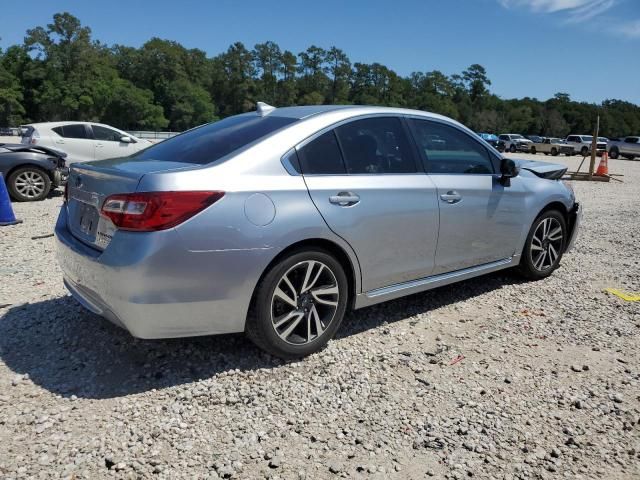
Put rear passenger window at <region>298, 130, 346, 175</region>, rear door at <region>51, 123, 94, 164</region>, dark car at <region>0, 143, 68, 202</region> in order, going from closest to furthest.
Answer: rear passenger window at <region>298, 130, 346, 175</region> → dark car at <region>0, 143, 68, 202</region> → rear door at <region>51, 123, 94, 164</region>

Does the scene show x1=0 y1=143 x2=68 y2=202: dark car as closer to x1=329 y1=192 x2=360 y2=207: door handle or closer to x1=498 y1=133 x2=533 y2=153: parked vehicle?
x1=329 y1=192 x2=360 y2=207: door handle

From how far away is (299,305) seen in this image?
3.31m

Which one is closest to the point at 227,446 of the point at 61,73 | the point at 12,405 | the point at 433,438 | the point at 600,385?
the point at 433,438

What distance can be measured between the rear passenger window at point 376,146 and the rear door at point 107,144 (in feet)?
35.4

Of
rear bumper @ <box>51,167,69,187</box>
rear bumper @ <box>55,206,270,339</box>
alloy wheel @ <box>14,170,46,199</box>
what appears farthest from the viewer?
rear bumper @ <box>51,167,69,187</box>

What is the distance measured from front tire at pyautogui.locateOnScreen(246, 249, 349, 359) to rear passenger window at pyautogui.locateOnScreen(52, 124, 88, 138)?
11.7 meters

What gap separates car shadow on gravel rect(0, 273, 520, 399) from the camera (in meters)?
3.09

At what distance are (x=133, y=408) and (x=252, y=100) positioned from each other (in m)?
116

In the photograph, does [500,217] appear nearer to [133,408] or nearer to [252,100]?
[133,408]

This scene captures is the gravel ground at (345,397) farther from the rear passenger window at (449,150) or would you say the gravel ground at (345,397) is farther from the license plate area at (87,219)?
the rear passenger window at (449,150)

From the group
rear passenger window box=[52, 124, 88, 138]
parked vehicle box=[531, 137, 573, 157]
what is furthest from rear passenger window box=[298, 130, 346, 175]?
parked vehicle box=[531, 137, 573, 157]

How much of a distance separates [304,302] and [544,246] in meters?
3.02

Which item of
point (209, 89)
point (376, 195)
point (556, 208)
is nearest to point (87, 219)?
point (376, 195)

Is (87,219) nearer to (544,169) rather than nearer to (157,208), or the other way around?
(157,208)
